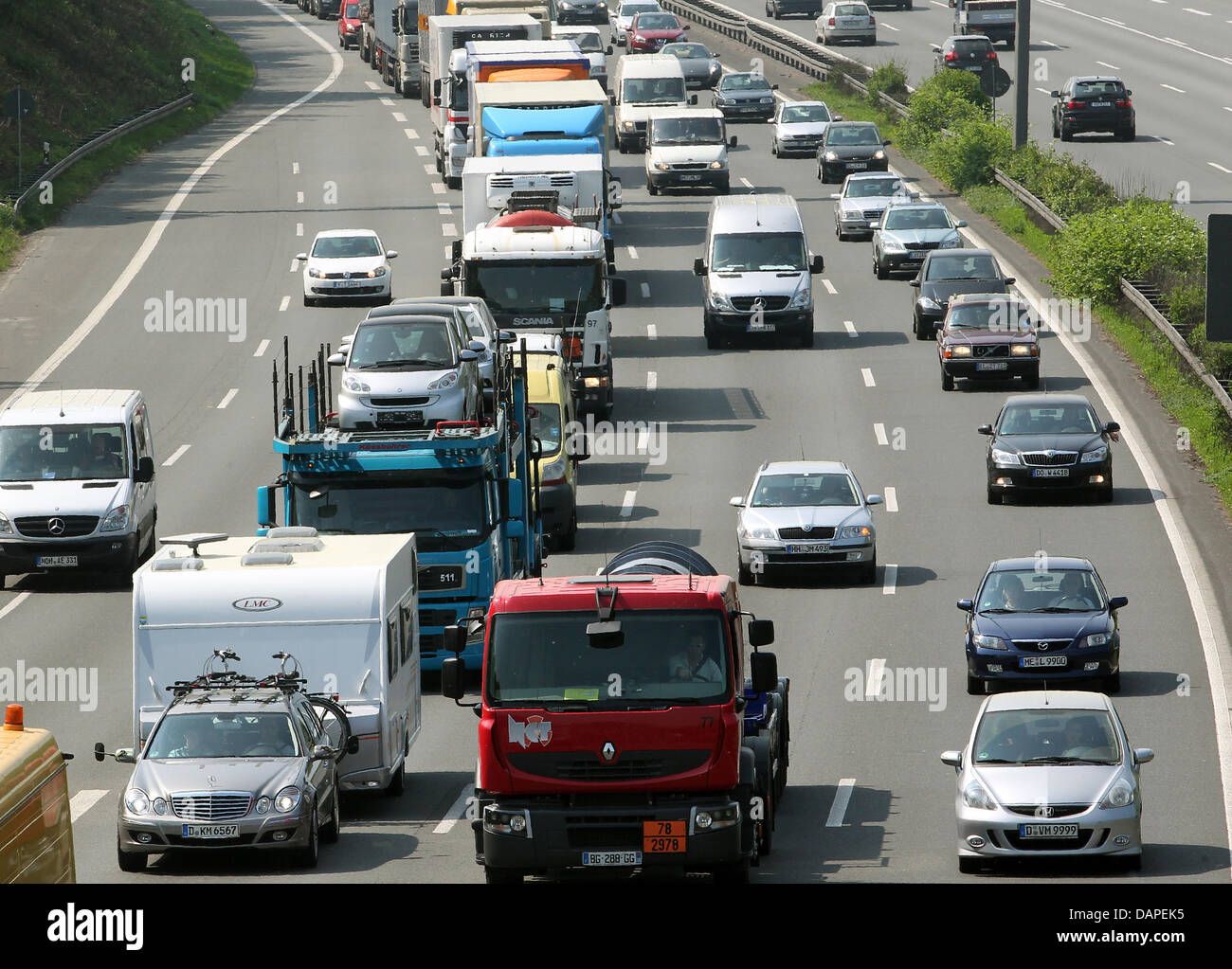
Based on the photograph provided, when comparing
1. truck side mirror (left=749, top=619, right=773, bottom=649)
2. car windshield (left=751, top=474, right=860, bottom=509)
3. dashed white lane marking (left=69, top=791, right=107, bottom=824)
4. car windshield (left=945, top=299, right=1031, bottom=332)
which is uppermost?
car windshield (left=945, top=299, right=1031, bottom=332)

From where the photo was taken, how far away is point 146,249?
182 feet

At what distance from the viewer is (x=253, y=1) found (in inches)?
4700

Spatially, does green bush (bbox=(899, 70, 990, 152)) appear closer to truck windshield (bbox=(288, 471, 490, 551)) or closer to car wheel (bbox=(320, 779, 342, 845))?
truck windshield (bbox=(288, 471, 490, 551))

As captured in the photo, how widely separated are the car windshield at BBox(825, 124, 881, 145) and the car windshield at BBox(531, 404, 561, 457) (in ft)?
103

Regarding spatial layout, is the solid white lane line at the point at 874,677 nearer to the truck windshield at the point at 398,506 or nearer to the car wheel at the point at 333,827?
the truck windshield at the point at 398,506

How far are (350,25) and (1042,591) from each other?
2979 inches

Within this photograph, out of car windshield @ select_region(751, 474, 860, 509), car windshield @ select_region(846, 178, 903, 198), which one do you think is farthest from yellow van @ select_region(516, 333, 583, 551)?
car windshield @ select_region(846, 178, 903, 198)

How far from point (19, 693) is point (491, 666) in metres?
11.1

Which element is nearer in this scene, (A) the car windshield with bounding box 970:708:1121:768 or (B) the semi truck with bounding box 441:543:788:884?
(B) the semi truck with bounding box 441:543:788:884

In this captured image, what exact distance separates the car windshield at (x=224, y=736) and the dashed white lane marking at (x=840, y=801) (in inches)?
186

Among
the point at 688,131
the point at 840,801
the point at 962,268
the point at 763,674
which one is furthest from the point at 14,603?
the point at 688,131

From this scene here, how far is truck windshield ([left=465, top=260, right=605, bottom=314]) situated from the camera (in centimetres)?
3831

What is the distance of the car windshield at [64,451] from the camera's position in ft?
102

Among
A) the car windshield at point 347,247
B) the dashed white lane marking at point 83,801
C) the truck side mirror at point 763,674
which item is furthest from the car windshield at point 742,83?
the truck side mirror at point 763,674
